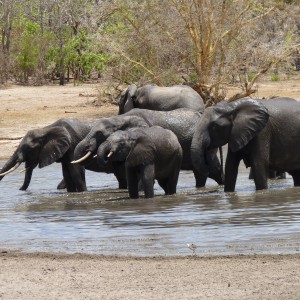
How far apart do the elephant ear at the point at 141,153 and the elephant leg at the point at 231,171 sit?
3.53 feet

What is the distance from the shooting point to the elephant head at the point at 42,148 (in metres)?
15.0

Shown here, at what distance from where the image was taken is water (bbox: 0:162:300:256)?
9102 millimetres

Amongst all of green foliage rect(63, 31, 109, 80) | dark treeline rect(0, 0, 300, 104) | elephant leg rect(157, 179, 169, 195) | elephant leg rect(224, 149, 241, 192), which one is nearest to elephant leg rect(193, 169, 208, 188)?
elephant leg rect(157, 179, 169, 195)

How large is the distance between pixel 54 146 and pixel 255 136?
310 cm

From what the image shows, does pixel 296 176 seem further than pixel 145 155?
Yes

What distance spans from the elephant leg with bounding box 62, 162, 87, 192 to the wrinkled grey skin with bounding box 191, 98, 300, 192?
2.00 metres

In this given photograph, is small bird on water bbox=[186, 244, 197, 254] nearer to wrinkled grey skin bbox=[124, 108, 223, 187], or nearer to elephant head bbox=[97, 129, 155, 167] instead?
elephant head bbox=[97, 129, 155, 167]

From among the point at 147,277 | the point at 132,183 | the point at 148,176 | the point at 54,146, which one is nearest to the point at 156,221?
the point at 148,176

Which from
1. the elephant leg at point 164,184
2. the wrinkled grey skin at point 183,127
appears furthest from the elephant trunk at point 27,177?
the elephant leg at point 164,184

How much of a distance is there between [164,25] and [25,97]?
209 inches

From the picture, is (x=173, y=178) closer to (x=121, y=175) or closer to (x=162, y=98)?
(x=121, y=175)

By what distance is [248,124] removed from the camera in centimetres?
1339

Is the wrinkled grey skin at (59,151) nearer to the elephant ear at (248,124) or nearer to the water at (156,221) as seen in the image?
the water at (156,221)

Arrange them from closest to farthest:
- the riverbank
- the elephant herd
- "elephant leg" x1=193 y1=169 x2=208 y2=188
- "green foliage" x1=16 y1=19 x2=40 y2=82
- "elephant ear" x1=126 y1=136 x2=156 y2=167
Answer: the riverbank < "elephant ear" x1=126 y1=136 x2=156 y2=167 < the elephant herd < "elephant leg" x1=193 y1=169 x2=208 y2=188 < "green foliage" x1=16 y1=19 x2=40 y2=82
